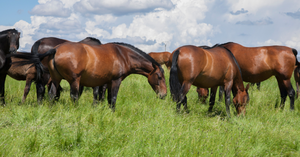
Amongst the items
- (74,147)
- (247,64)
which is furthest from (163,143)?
(247,64)

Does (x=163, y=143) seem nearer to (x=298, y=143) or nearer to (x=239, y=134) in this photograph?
(x=239, y=134)

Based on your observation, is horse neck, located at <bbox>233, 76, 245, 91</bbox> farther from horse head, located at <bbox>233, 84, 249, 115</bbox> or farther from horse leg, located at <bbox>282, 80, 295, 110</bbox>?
horse leg, located at <bbox>282, 80, 295, 110</bbox>

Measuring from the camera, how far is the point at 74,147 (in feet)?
9.99

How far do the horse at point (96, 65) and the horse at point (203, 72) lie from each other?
636 mm

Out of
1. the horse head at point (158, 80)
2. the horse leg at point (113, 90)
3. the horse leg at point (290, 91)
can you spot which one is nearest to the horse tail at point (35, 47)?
the horse leg at point (113, 90)

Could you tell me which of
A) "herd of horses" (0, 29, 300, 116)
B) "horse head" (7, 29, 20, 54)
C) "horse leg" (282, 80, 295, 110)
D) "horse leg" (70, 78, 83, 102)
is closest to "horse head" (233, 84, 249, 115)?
"herd of horses" (0, 29, 300, 116)

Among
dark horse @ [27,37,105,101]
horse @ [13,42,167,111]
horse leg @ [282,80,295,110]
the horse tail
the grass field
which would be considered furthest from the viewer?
horse leg @ [282,80,295,110]

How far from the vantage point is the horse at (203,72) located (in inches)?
202

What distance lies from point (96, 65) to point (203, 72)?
2.41m

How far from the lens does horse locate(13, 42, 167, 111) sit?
14.8 ft

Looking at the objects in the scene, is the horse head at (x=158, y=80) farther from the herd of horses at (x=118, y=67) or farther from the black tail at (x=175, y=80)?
the black tail at (x=175, y=80)

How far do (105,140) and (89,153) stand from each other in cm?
31

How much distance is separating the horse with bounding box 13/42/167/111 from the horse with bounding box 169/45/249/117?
64 cm

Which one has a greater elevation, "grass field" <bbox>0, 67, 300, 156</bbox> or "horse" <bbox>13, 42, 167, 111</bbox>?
"horse" <bbox>13, 42, 167, 111</bbox>
